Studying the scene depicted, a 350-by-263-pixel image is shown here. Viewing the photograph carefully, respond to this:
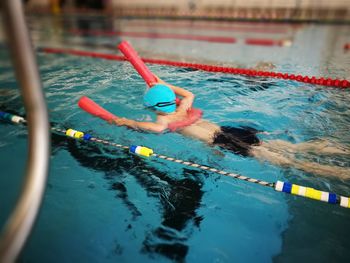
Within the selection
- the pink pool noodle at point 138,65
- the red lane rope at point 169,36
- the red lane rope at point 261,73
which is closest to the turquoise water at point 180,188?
the red lane rope at point 261,73

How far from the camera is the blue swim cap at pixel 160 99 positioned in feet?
9.69

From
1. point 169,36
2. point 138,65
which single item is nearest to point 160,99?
point 138,65

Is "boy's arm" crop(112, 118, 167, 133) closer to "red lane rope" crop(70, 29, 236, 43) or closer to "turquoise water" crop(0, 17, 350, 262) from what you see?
"turquoise water" crop(0, 17, 350, 262)

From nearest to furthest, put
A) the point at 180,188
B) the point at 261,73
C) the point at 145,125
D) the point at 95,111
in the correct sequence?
the point at 180,188
the point at 145,125
the point at 95,111
the point at 261,73

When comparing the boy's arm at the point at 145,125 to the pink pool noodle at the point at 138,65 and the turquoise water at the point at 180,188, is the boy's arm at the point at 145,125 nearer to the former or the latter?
the turquoise water at the point at 180,188

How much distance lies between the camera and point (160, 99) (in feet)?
9.69

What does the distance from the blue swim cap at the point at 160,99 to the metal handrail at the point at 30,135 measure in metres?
2.19

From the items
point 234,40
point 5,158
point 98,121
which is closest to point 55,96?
point 98,121

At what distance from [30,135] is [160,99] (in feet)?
7.28

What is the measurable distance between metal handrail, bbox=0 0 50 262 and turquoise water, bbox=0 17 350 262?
0.04 m

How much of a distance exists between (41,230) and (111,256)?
602 millimetres

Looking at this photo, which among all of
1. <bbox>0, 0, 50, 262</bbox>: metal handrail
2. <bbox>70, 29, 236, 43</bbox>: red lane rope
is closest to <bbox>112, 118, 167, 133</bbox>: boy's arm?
<bbox>0, 0, 50, 262</bbox>: metal handrail

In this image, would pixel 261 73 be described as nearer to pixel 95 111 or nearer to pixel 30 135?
pixel 95 111

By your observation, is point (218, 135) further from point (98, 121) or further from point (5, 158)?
point (5, 158)
